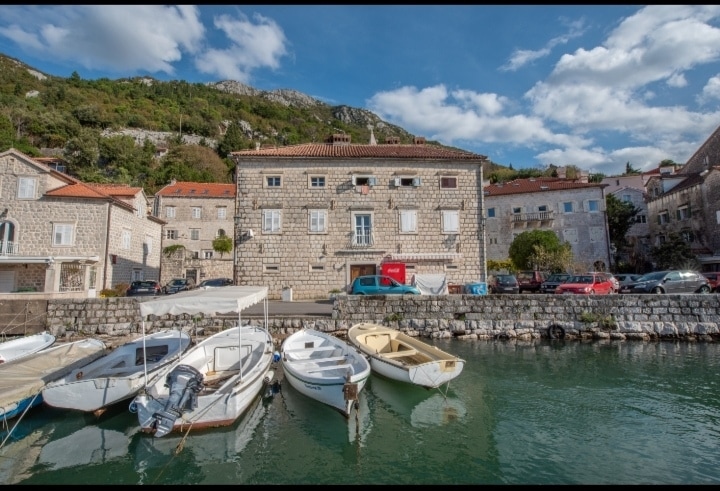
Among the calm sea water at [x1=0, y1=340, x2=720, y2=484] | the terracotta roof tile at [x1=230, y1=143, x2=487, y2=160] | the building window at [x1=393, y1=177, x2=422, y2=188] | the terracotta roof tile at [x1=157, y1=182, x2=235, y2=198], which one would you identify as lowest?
the calm sea water at [x1=0, y1=340, x2=720, y2=484]

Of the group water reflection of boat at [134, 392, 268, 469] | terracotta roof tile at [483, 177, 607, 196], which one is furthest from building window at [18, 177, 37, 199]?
terracotta roof tile at [483, 177, 607, 196]

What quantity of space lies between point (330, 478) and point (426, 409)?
3.44 m

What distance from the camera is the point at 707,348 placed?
1359 centimetres

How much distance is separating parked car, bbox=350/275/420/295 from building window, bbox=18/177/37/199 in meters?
21.9

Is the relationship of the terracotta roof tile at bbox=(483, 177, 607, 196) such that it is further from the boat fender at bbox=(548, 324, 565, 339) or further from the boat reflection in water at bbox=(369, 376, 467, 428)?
the boat reflection in water at bbox=(369, 376, 467, 428)

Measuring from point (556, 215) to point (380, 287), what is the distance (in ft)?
90.1

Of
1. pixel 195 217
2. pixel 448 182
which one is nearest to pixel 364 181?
pixel 448 182

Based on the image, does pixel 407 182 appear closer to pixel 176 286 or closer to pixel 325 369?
pixel 176 286

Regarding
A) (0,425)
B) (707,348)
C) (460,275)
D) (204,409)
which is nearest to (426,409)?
(204,409)

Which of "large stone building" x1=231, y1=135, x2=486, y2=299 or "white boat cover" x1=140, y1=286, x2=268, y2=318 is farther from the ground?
"large stone building" x1=231, y1=135, x2=486, y2=299

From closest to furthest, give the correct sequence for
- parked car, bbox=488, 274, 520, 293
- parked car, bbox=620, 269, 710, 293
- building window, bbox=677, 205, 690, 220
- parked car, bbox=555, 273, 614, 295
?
parked car, bbox=555, 273, 614, 295, parked car, bbox=620, 269, 710, 293, parked car, bbox=488, 274, 520, 293, building window, bbox=677, 205, 690, 220

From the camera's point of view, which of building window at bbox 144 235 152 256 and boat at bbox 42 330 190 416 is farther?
building window at bbox 144 235 152 256

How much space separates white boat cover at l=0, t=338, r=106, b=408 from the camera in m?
7.40

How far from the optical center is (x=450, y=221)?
24.0 metres
